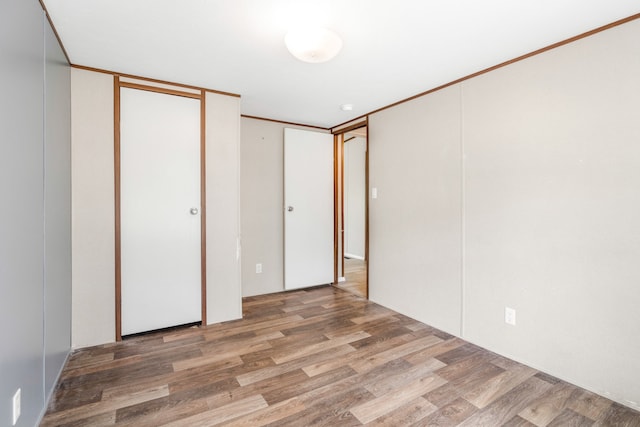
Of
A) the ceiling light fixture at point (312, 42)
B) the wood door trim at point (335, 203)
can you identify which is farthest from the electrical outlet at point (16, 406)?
the wood door trim at point (335, 203)

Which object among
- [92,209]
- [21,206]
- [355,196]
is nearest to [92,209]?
[92,209]

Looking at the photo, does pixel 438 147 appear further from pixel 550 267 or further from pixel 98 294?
pixel 98 294

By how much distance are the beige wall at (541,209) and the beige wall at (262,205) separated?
1711 mm

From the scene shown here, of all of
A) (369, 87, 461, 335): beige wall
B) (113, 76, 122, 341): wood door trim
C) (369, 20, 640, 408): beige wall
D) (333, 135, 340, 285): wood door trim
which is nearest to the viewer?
(369, 20, 640, 408): beige wall

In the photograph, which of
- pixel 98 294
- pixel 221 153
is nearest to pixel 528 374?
pixel 221 153

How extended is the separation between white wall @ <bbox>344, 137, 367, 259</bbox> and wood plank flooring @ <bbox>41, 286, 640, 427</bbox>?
3640 millimetres

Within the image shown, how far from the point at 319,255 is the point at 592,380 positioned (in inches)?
115

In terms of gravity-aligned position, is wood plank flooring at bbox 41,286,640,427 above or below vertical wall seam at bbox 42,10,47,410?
below

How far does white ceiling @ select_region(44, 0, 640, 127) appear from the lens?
1.65m

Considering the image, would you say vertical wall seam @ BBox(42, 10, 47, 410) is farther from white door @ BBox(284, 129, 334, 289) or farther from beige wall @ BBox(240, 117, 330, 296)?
white door @ BBox(284, 129, 334, 289)

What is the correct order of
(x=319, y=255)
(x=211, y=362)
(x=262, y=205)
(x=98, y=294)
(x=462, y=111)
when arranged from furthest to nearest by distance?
(x=319, y=255) < (x=262, y=205) < (x=462, y=111) < (x=98, y=294) < (x=211, y=362)

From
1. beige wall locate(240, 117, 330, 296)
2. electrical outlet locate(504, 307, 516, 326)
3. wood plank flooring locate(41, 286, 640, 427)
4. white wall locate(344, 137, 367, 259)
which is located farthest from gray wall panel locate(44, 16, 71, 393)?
white wall locate(344, 137, 367, 259)

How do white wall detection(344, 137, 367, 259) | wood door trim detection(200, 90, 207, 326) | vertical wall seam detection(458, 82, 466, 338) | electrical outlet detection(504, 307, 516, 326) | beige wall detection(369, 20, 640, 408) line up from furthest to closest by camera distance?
white wall detection(344, 137, 367, 259) → wood door trim detection(200, 90, 207, 326) → vertical wall seam detection(458, 82, 466, 338) → electrical outlet detection(504, 307, 516, 326) → beige wall detection(369, 20, 640, 408)

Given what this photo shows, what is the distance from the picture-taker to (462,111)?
2568mm
